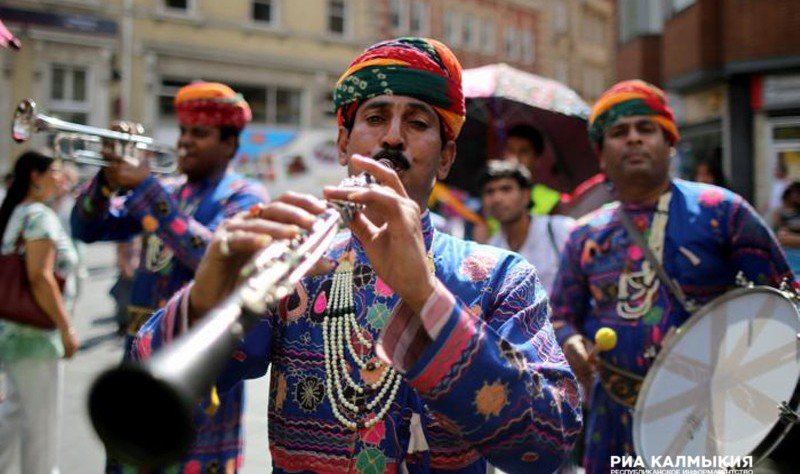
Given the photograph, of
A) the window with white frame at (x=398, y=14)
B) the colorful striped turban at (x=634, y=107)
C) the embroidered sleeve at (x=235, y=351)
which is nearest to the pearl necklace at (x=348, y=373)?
the embroidered sleeve at (x=235, y=351)

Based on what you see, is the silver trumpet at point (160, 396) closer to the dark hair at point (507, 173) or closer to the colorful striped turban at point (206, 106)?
the colorful striped turban at point (206, 106)

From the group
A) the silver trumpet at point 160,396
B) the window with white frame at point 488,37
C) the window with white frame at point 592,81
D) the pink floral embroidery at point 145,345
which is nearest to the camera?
the silver trumpet at point 160,396

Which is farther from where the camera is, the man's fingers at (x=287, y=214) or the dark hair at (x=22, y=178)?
the dark hair at (x=22, y=178)

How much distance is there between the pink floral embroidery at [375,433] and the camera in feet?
5.57

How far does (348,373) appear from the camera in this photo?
175cm

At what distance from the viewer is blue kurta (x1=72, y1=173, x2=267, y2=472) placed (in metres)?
3.21

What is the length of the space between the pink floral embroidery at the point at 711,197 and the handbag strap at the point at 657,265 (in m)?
0.31

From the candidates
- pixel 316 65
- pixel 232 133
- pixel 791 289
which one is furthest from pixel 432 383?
pixel 316 65

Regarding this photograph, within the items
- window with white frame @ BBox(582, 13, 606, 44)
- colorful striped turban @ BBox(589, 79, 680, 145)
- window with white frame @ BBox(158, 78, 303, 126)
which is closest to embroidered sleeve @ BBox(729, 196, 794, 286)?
colorful striped turban @ BBox(589, 79, 680, 145)

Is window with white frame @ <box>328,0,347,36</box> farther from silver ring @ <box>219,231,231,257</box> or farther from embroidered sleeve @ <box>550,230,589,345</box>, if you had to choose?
silver ring @ <box>219,231,231,257</box>

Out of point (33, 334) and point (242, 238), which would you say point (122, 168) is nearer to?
point (33, 334)

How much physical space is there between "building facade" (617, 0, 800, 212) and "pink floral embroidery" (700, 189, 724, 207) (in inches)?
398

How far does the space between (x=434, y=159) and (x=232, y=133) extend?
2.26m

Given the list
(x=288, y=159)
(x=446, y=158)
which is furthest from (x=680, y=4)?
(x=446, y=158)
